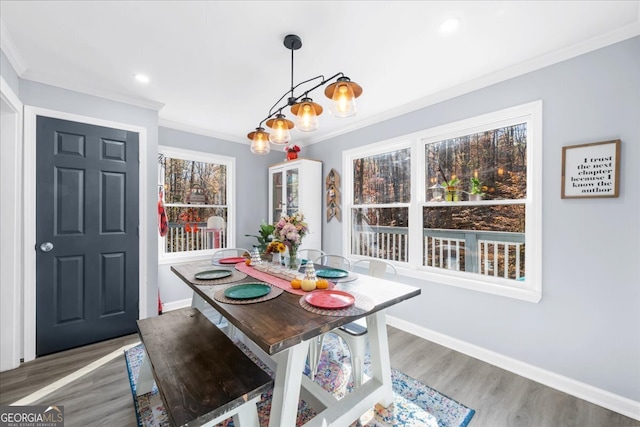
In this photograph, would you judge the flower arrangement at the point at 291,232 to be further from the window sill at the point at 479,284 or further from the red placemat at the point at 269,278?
the window sill at the point at 479,284

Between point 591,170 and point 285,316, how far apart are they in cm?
230

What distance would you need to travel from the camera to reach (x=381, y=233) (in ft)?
11.3

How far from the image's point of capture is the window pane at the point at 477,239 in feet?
7.63

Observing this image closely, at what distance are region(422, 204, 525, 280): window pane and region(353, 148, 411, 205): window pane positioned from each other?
447mm

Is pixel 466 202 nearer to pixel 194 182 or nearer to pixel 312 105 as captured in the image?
pixel 312 105

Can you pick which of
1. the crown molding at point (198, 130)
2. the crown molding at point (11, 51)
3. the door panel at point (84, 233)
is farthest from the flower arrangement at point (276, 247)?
the crown molding at point (198, 130)

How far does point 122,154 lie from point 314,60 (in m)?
2.25

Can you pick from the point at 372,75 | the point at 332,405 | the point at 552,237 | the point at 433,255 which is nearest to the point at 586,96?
the point at 552,237

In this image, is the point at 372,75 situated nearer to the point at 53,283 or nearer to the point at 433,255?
the point at 433,255

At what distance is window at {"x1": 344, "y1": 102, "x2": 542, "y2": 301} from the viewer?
2.22 meters

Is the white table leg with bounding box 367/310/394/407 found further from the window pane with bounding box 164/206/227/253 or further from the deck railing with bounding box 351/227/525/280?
the window pane with bounding box 164/206/227/253

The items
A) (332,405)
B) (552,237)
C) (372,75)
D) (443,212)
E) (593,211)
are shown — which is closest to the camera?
(332,405)

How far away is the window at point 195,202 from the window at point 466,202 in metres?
2.19

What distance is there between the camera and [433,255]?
2.87 m
